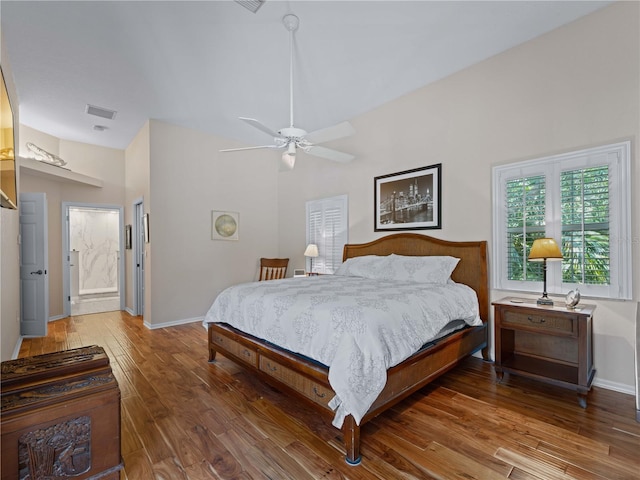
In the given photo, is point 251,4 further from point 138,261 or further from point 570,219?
point 138,261

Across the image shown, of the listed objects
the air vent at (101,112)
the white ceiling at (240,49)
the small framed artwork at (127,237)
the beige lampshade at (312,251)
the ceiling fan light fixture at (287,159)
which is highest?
the white ceiling at (240,49)

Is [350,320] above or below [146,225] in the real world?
below

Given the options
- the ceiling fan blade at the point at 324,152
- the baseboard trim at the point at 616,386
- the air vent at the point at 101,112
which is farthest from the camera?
the air vent at the point at 101,112

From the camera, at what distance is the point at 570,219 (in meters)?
2.88

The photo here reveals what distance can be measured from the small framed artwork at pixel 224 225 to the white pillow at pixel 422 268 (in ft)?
10.1

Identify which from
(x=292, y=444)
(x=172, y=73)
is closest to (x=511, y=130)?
(x=292, y=444)

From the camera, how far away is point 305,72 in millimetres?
3613

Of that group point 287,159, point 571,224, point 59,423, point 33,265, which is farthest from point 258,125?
point 33,265

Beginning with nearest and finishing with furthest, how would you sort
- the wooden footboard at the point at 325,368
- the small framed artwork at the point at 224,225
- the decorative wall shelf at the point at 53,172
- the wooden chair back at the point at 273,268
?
the wooden footboard at the point at 325,368 → the decorative wall shelf at the point at 53,172 → the small framed artwork at the point at 224,225 → the wooden chair back at the point at 273,268

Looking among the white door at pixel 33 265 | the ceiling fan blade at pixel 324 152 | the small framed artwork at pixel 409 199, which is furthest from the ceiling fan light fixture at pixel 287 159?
the white door at pixel 33 265

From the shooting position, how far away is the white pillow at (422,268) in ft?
11.2

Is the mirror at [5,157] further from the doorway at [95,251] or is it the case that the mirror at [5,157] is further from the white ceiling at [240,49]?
the doorway at [95,251]

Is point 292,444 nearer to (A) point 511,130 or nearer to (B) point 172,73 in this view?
(A) point 511,130

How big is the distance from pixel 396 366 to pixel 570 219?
2.24m
